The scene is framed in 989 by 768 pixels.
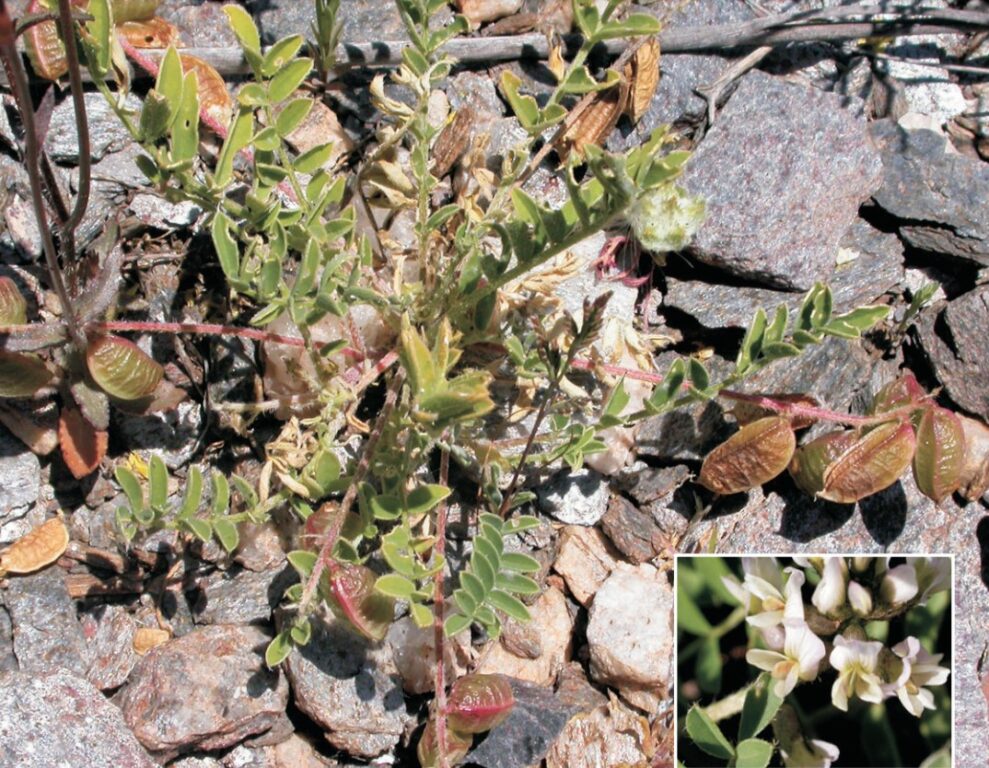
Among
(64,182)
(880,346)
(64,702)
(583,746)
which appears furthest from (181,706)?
(880,346)

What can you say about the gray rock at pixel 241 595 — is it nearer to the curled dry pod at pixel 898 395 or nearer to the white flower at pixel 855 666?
the white flower at pixel 855 666

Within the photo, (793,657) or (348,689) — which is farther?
(348,689)

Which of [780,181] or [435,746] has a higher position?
[780,181]

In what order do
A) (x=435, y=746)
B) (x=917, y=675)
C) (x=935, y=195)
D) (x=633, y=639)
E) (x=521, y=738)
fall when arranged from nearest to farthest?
(x=917, y=675) → (x=435, y=746) → (x=521, y=738) → (x=633, y=639) → (x=935, y=195)

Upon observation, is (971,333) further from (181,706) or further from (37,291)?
(37,291)

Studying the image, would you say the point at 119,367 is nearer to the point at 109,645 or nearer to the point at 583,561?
the point at 109,645

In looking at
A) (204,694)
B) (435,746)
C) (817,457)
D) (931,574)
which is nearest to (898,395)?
(817,457)
